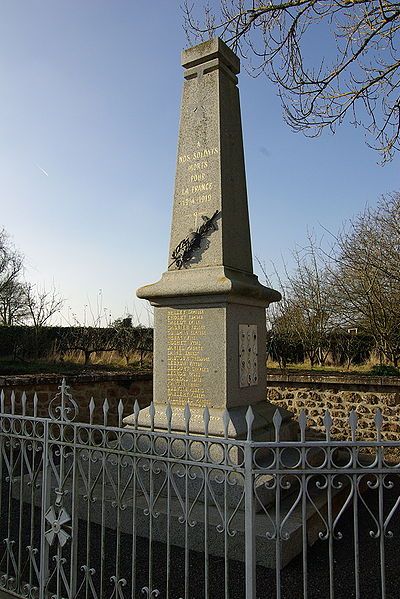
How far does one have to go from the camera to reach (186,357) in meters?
5.25

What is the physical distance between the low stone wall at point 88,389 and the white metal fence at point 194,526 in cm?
322

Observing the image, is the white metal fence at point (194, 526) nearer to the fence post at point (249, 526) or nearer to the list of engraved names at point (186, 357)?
the fence post at point (249, 526)

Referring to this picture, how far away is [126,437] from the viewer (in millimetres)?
5125

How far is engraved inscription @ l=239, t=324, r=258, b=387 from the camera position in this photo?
5242 mm

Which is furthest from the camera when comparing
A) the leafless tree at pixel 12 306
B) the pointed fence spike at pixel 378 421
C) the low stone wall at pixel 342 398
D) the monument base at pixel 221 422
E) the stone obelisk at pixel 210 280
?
the leafless tree at pixel 12 306

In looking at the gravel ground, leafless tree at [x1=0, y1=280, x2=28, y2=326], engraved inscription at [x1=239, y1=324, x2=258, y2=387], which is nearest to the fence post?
the gravel ground

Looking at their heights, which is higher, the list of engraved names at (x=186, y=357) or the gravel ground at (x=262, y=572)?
the list of engraved names at (x=186, y=357)

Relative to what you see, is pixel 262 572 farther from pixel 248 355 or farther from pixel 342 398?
pixel 342 398

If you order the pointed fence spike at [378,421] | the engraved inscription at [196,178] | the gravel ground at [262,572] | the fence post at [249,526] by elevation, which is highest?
the engraved inscription at [196,178]

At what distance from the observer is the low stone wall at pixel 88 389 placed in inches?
305

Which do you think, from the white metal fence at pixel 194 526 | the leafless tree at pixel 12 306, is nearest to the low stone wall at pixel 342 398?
the white metal fence at pixel 194 526

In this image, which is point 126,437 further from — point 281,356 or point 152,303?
point 281,356

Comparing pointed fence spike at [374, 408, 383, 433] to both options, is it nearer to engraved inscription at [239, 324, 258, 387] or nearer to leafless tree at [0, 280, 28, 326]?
engraved inscription at [239, 324, 258, 387]

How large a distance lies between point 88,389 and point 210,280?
451 cm
